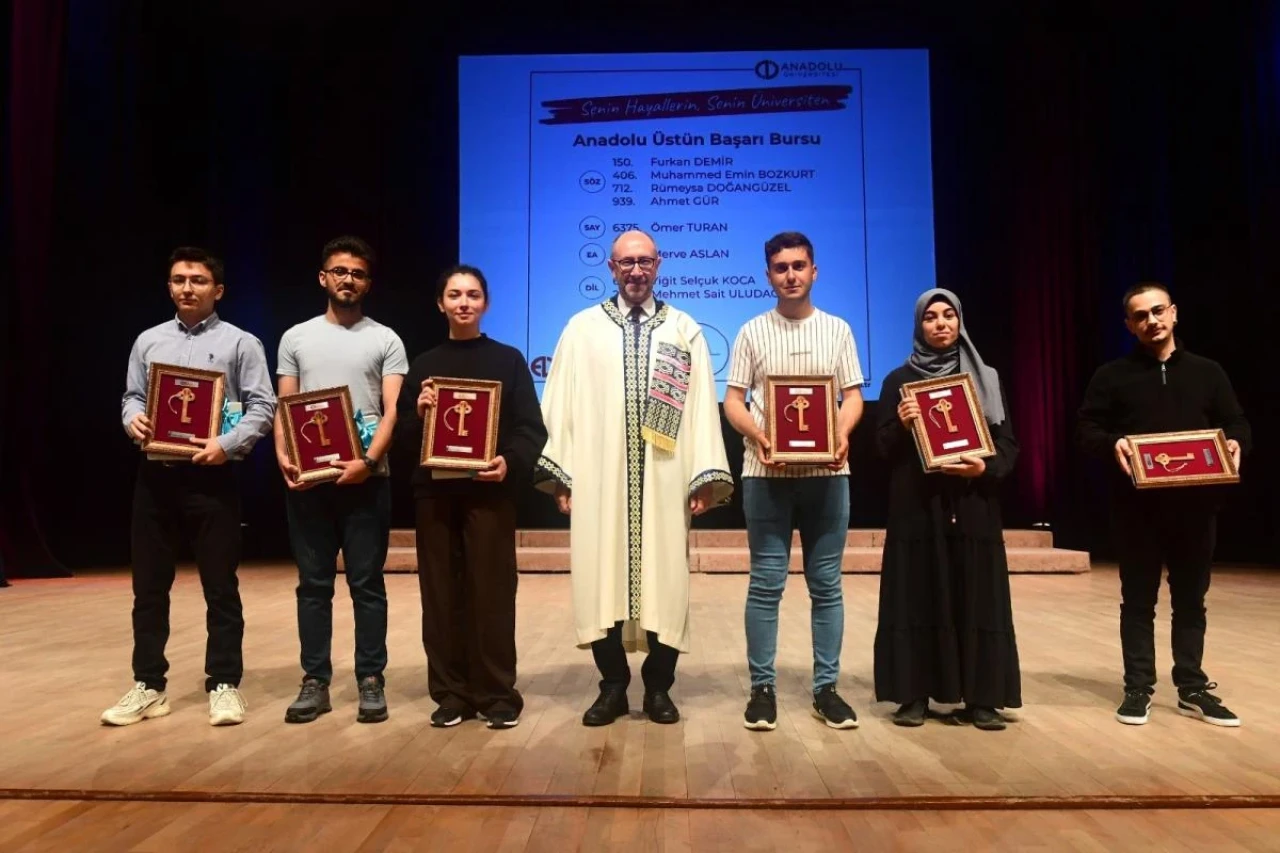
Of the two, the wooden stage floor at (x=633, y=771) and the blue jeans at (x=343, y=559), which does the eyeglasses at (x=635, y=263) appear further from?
the wooden stage floor at (x=633, y=771)

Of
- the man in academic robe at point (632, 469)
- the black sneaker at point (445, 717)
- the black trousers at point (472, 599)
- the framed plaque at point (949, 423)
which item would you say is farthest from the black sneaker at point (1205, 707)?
the black sneaker at point (445, 717)

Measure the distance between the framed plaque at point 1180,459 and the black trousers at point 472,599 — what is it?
1.91 m

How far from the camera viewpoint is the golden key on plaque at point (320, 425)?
2.71 meters

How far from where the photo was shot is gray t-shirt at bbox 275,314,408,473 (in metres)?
2.85

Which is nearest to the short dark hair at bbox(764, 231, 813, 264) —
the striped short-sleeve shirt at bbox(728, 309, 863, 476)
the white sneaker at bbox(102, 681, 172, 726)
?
the striped short-sleeve shirt at bbox(728, 309, 863, 476)

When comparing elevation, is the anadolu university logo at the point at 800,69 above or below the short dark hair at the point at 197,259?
above

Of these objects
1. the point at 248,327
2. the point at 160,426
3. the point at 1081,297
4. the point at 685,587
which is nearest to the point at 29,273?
the point at 248,327

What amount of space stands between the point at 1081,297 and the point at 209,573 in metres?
7.09

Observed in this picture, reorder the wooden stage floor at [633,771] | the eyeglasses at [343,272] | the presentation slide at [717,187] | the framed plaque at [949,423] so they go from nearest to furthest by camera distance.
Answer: the wooden stage floor at [633,771] → the framed plaque at [949,423] → the eyeglasses at [343,272] → the presentation slide at [717,187]

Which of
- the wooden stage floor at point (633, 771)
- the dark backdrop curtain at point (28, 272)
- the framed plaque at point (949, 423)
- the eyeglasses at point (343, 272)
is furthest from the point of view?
the dark backdrop curtain at point (28, 272)

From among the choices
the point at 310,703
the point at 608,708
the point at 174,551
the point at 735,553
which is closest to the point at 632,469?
the point at 608,708

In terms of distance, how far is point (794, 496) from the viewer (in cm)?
273

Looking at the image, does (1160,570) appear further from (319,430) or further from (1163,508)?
(319,430)

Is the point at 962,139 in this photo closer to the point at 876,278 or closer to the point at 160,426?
the point at 876,278
